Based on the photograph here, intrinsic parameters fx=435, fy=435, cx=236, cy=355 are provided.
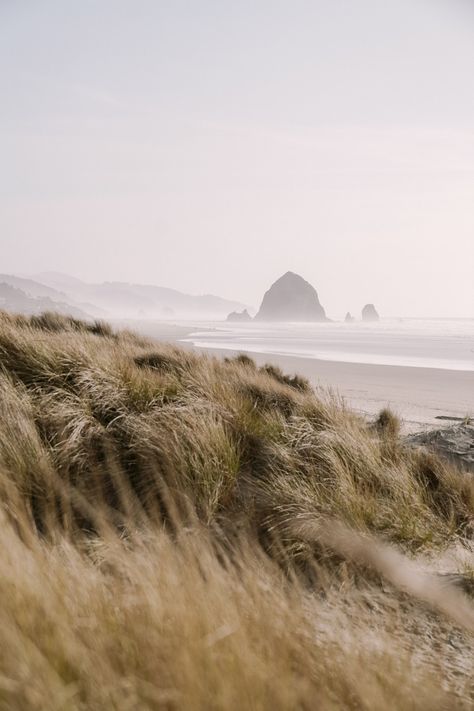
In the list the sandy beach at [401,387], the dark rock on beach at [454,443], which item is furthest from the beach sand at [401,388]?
the dark rock on beach at [454,443]

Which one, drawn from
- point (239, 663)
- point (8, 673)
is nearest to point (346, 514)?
point (239, 663)

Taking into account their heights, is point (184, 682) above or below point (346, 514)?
above

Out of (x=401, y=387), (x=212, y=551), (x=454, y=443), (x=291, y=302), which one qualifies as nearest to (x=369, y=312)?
(x=291, y=302)

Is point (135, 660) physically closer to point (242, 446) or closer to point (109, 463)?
point (109, 463)

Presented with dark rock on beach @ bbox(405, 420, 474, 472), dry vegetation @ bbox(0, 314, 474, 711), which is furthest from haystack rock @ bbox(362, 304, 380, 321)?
dry vegetation @ bbox(0, 314, 474, 711)

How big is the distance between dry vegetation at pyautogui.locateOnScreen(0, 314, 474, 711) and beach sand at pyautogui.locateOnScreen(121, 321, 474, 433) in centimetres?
323

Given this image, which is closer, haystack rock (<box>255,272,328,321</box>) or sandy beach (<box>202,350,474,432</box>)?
sandy beach (<box>202,350,474,432</box>)

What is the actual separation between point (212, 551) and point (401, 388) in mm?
11055

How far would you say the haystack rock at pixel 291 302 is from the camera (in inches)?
7116

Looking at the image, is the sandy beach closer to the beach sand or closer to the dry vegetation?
the beach sand

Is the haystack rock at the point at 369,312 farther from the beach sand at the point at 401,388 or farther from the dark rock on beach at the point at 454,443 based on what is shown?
the dark rock on beach at the point at 454,443

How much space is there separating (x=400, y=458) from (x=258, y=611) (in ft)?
9.37

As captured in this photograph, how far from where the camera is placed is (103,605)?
1.48 metres

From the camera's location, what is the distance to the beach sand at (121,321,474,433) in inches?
351
